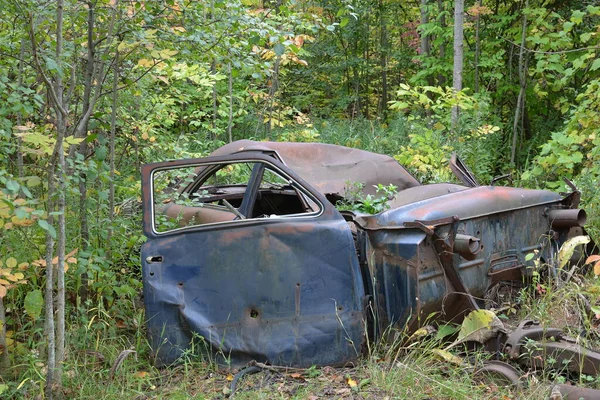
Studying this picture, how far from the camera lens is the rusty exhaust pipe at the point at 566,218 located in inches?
178

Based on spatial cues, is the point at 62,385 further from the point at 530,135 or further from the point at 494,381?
the point at 530,135

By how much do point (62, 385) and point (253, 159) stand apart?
1.85 meters

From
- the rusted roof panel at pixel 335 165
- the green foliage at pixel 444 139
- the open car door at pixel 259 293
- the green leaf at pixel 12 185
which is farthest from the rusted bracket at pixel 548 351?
the green foliage at pixel 444 139

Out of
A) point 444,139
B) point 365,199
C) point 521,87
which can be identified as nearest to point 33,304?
point 365,199

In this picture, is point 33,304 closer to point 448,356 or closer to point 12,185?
point 12,185

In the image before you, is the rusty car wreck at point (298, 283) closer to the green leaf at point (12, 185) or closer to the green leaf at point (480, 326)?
the green leaf at point (480, 326)

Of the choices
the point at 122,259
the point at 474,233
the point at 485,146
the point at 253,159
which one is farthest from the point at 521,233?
the point at 485,146

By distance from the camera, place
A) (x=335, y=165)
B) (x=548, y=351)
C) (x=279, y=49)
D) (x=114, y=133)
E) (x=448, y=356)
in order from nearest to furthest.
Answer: (x=548, y=351) < (x=448, y=356) < (x=279, y=49) < (x=114, y=133) < (x=335, y=165)

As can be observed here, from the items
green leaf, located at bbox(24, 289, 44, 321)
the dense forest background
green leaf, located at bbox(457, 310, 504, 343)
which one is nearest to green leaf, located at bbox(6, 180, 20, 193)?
the dense forest background

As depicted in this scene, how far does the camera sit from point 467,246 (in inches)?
147

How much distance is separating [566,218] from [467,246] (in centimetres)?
128

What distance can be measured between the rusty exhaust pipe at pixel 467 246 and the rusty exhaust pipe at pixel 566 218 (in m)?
1.16

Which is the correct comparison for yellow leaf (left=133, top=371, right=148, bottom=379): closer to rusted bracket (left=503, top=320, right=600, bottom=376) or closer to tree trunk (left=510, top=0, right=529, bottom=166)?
rusted bracket (left=503, top=320, right=600, bottom=376)

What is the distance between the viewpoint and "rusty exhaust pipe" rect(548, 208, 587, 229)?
4.52m
